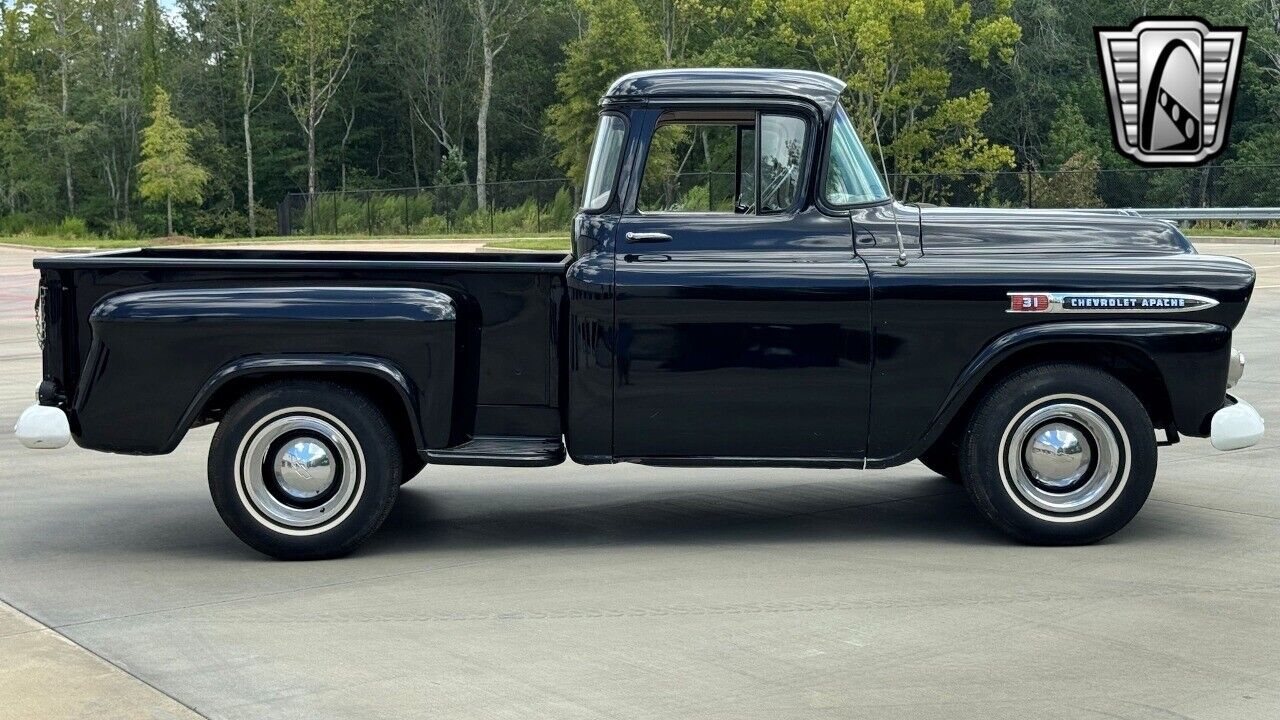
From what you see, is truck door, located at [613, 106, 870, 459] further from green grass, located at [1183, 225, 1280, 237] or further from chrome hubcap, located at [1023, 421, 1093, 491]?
green grass, located at [1183, 225, 1280, 237]

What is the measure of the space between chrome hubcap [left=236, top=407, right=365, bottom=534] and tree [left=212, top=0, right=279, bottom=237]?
58123 mm

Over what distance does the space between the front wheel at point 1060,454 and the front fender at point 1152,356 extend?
Answer: 0.15 m

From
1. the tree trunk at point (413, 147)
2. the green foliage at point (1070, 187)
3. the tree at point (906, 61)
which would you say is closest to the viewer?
the green foliage at point (1070, 187)

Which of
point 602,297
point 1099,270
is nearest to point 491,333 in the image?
point 602,297

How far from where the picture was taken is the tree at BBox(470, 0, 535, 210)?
61062 millimetres

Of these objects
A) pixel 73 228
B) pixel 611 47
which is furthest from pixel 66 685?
pixel 73 228

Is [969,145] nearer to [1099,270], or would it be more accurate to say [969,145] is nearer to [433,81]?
[433,81]

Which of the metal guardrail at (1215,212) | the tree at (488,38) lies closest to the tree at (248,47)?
the tree at (488,38)

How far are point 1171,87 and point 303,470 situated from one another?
79.3ft

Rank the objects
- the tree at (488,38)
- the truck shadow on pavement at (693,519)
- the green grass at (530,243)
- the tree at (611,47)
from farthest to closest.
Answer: the tree at (488,38) < the tree at (611,47) < the green grass at (530,243) < the truck shadow on pavement at (693,519)

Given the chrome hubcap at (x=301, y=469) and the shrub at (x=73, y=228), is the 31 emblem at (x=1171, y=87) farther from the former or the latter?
the shrub at (x=73, y=228)

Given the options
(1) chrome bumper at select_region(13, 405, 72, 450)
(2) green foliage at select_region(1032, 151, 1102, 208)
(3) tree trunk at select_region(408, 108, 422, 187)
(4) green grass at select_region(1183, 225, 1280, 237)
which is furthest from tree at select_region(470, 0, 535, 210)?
(1) chrome bumper at select_region(13, 405, 72, 450)

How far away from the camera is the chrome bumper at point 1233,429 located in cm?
695

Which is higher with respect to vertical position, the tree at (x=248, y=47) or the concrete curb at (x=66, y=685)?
the tree at (x=248, y=47)
